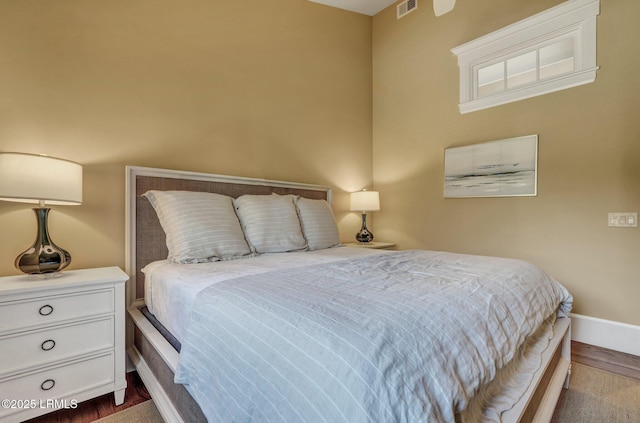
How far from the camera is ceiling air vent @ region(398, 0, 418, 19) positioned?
11.0ft

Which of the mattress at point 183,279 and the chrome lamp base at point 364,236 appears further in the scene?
the chrome lamp base at point 364,236

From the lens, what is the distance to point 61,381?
142cm

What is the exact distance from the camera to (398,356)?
65cm

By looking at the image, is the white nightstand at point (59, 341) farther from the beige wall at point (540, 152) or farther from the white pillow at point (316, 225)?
the beige wall at point (540, 152)

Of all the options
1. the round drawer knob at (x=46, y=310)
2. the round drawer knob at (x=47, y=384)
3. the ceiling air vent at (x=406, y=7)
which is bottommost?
the round drawer knob at (x=47, y=384)

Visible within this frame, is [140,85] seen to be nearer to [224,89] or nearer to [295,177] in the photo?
[224,89]

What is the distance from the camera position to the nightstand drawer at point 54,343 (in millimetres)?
1309

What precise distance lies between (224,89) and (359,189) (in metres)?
1.90

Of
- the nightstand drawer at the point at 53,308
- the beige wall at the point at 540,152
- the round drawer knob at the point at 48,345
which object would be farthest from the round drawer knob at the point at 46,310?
the beige wall at the point at 540,152

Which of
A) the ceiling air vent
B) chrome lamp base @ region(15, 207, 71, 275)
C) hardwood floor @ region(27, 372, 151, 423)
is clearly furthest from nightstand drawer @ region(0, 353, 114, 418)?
the ceiling air vent

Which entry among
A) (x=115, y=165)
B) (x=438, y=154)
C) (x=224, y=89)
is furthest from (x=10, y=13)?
(x=438, y=154)

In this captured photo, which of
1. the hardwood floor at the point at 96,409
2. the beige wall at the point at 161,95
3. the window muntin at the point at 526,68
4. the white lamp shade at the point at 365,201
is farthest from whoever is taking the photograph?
the white lamp shade at the point at 365,201

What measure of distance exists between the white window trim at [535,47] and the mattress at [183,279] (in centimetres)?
230

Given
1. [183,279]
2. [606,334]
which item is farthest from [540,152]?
[183,279]
